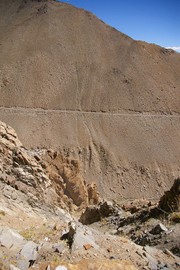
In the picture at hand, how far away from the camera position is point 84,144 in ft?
137

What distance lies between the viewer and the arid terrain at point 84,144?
27.4ft

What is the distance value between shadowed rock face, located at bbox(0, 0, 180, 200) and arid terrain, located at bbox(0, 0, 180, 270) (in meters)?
0.15

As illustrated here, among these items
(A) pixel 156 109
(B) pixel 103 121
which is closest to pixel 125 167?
(B) pixel 103 121

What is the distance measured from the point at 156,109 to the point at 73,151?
614 inches

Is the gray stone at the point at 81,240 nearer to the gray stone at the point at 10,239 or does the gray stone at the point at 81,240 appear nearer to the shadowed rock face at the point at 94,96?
the gray stone at the point at 10,239

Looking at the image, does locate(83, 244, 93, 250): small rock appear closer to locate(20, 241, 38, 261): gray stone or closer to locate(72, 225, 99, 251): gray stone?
locate(72, 225, 99, 251): gray stone

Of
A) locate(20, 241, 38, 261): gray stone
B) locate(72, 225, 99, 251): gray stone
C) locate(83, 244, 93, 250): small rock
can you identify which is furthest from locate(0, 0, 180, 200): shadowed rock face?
locate(83, 244, 93, 250): small rock

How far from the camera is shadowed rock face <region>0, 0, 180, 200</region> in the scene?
134 ft

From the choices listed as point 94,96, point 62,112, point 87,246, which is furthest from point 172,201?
point 94,96

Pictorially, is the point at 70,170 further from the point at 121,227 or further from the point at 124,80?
the point at 124,80

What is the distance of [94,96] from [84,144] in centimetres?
1073

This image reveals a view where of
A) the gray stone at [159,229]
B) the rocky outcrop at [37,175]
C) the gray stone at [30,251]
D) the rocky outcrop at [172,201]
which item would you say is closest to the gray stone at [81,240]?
the gray stone at [30,251]

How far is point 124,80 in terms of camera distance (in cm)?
5297

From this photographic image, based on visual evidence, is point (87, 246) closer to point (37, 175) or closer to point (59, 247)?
point (59, 247)
